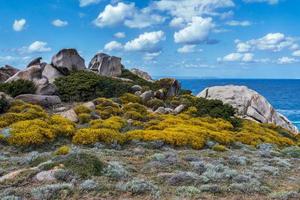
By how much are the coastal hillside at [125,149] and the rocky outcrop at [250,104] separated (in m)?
6.44

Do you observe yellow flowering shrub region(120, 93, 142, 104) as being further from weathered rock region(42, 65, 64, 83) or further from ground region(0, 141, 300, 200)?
ground region(0, 141, 300, 200)

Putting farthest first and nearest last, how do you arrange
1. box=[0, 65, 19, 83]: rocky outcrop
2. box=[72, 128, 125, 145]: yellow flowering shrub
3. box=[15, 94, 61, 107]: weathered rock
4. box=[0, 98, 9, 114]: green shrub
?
box=[0, 65, 19, 83]: rocky outcrop → box=[15, 94, 61, 107]: weathered rock → box=[0, 98, 9, 114]: green shrub → box=[72, 128, 125, 145]: yellow flowering shrub

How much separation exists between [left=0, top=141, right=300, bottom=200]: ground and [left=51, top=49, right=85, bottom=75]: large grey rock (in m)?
22.2

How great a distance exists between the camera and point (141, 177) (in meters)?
13.3

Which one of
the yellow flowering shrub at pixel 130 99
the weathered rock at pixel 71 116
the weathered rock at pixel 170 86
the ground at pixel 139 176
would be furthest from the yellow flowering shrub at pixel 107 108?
the weathered rock at pixel 170 86

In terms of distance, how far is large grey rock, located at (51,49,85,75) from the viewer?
39.1 m

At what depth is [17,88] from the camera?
1180 inches

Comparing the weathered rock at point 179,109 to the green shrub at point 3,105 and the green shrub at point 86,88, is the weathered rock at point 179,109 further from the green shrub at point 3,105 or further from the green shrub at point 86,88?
the green shrub at point 3,105

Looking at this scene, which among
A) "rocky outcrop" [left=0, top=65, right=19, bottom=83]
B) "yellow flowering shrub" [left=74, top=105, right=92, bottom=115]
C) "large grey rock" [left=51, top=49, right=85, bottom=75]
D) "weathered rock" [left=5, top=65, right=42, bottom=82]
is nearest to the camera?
"yellow flowering shrub" [left=74, top=105, right=92, bottom=115]

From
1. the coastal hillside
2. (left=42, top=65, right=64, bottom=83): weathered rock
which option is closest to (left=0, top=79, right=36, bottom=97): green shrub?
the coastal hillside

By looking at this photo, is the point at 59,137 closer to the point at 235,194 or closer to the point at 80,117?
the point at 80,117

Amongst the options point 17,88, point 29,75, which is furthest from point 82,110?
point 29,75

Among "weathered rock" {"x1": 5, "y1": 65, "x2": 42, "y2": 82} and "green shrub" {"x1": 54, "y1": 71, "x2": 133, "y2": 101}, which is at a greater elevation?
"weathered rock" {"x1": 5, "y1": 65, "x2": 42, "y2": 82}

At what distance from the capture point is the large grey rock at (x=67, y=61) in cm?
3909
